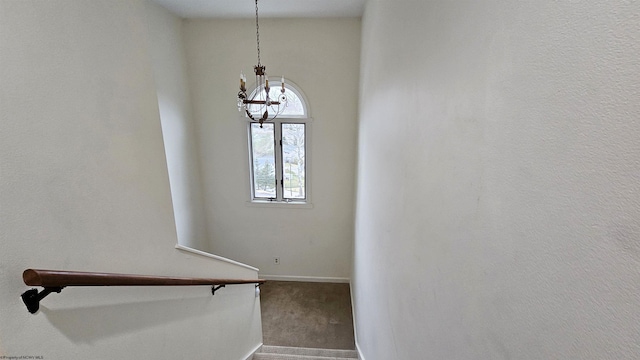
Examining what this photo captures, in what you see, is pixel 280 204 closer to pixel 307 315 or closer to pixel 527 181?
pixel 307 315

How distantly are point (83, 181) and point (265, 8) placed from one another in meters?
2.98

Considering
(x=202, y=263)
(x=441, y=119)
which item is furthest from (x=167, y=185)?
(x=441, y=119)

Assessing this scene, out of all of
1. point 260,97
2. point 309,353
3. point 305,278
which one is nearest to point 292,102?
point 260,97

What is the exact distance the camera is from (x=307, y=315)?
11.7 ft

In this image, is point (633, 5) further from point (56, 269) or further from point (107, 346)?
point (107, 346)

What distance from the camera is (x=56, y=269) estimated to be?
27.9 inches

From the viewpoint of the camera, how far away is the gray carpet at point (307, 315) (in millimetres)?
3180

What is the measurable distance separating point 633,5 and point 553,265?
1.17ft

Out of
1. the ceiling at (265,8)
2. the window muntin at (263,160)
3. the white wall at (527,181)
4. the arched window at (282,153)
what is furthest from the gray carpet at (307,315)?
the ceiling at (265,8)

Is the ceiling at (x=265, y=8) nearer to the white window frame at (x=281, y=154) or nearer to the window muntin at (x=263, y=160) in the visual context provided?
the white window frame at (x=281, y=154)

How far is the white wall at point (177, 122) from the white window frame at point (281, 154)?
76 cm

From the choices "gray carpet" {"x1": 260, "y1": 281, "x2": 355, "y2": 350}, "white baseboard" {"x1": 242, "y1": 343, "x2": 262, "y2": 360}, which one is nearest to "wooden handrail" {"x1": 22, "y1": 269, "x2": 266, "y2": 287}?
"white baseboard" {"x1": 242, "y1": 343, "x2": 262, "y2": 360}

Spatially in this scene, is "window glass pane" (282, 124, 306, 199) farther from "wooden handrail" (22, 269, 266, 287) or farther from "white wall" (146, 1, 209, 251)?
"wooden handrail" (22, 269, 266, 287)

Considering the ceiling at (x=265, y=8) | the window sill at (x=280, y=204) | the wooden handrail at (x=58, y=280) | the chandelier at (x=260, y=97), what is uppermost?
the ceiling at (x=265, y=8)
